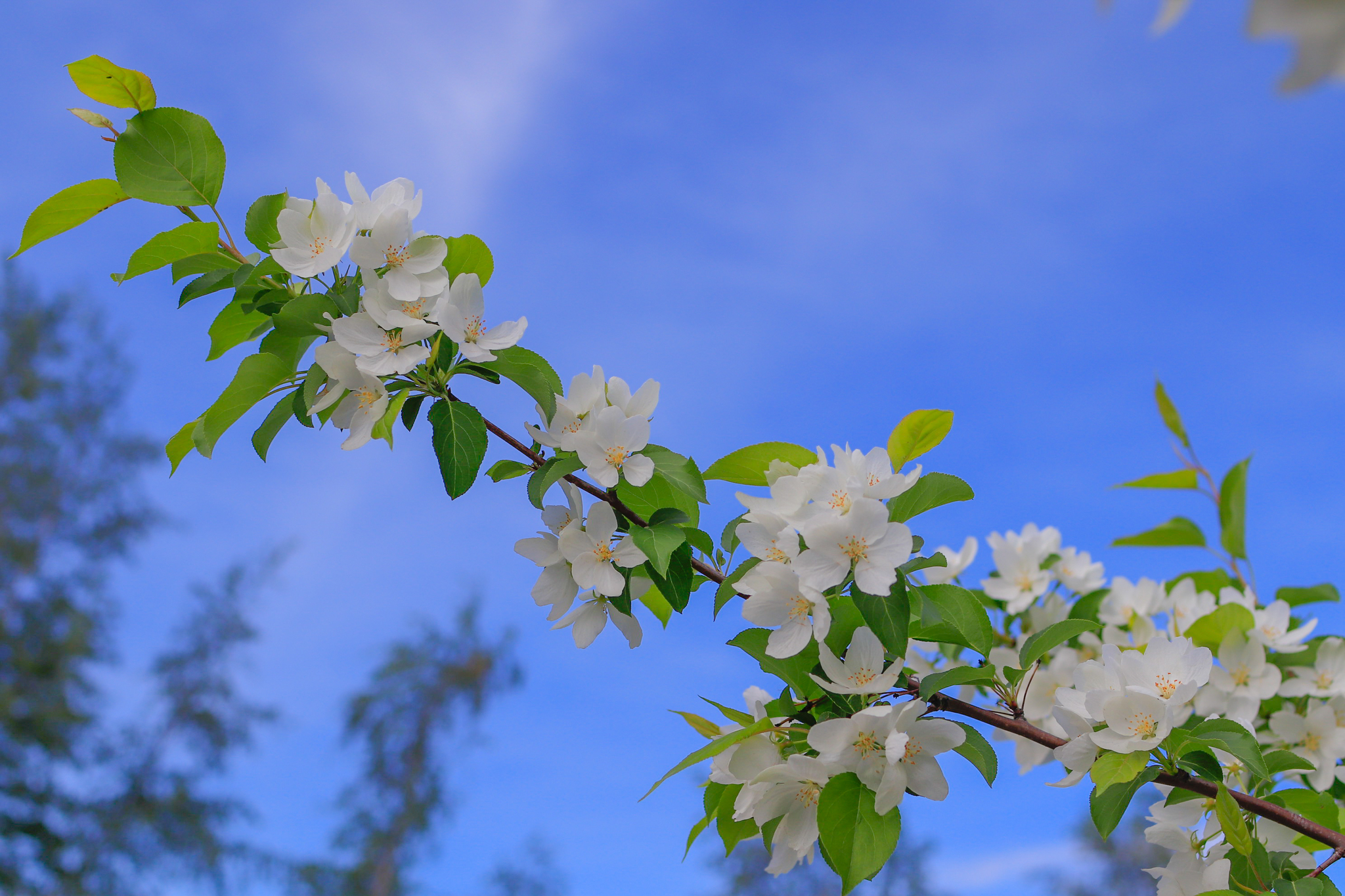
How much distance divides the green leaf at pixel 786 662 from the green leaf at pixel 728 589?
5cm

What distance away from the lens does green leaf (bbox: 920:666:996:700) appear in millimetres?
1089

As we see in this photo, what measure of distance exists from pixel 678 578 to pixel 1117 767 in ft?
1.89

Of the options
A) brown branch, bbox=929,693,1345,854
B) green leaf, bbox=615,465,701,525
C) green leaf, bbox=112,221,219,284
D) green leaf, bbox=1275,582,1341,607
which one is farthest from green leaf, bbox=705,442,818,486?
green leaf, bbox=1275,582,1341,607

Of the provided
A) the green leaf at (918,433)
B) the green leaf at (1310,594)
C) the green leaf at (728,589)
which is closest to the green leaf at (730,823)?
the green leaf at (728,589)

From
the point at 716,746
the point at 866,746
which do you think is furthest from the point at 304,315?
the point at 866,746

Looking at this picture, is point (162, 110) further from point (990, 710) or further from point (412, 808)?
point (412, 808)

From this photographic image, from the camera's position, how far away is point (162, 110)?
49.5 inches

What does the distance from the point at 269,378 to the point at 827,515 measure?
2.49 ft

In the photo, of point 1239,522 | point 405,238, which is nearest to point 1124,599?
point 1239,522

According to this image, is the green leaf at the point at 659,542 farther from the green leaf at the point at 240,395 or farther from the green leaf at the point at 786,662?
the green leaf at the point at 240,395

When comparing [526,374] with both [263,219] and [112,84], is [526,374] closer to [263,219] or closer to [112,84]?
[263,219]

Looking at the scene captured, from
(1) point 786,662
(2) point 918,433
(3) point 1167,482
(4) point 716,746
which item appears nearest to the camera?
(4) point 716,746

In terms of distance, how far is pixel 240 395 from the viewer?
1.22 metres

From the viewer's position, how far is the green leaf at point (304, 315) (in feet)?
3.97
